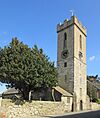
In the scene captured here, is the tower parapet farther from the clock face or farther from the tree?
the tree

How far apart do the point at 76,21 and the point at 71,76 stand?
12475 millimetres

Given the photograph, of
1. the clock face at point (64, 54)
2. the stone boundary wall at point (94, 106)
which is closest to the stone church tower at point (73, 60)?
the clock face at point (64, 54)

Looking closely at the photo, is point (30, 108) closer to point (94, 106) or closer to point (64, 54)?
point (64, 54)

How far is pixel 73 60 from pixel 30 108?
17.7 metres

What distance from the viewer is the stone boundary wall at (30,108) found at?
955 inches

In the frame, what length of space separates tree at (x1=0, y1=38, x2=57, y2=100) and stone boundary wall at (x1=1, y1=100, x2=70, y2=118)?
272 cm

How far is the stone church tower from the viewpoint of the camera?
42.0 m

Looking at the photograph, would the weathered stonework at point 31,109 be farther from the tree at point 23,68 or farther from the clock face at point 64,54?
the clock face at point 64,54

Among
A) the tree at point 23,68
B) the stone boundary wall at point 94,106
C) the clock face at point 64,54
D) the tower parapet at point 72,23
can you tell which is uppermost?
the tower parapet at point 72,23

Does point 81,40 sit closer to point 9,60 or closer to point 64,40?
point 64,40

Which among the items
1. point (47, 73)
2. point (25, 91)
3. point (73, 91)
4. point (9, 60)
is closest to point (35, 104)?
point (25, 91)

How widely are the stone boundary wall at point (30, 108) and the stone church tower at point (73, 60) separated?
271 inches

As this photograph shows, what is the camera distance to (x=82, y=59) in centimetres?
4634

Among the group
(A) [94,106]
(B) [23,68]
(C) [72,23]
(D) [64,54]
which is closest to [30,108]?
(B) [23,68]
